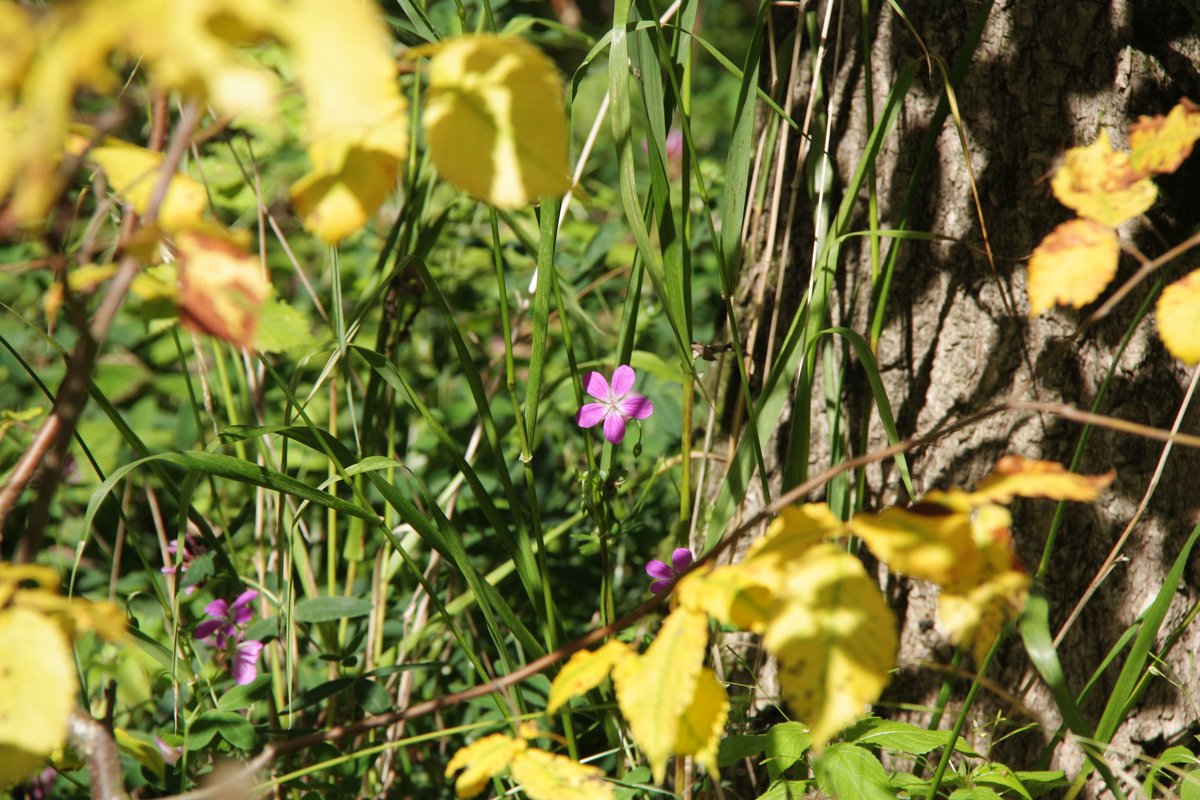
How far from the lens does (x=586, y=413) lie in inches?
37.3

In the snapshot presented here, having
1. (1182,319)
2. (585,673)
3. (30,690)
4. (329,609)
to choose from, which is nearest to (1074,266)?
(1182,319)

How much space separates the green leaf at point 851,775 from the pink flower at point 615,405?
38 cm

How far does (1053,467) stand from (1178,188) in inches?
27.0

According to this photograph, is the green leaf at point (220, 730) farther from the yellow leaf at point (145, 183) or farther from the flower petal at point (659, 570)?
the yellow leaf at point (145, 183)

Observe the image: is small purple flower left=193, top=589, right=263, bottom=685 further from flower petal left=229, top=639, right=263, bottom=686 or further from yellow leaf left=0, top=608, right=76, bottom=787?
yellow leaf left=0, top=608, right=76, bottom=787

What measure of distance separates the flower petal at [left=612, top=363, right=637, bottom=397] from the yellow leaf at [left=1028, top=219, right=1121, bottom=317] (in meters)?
0.42

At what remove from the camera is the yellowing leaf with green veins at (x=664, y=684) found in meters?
0.50

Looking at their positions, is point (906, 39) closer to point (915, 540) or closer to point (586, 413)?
point (586, 413)

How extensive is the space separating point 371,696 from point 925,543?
0.73 metres

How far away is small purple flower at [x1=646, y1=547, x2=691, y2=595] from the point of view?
0.93 m

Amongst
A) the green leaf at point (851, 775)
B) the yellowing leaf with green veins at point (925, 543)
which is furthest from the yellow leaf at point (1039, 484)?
the green leaf at point (851, 775)

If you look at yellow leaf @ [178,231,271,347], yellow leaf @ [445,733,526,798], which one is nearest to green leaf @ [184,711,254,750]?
yellow leaf @ [445,733,526,798]

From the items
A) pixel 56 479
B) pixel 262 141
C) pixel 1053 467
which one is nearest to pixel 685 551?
pixel 1053 467

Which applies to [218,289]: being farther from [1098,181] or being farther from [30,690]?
[1098,181]
